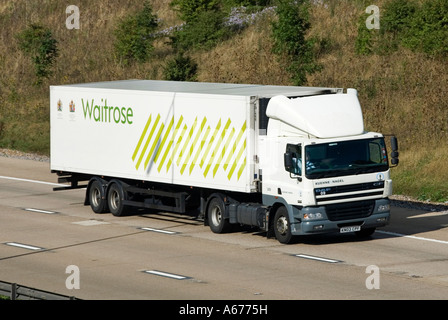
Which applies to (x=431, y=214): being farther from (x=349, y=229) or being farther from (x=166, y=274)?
(x=166, y=274)

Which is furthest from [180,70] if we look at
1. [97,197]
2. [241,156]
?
[241,156]

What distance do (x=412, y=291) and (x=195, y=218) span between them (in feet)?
31.8

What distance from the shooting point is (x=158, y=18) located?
2218 inches

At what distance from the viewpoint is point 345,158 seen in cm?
2336

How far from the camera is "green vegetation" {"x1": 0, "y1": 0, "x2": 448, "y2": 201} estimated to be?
37.9 m

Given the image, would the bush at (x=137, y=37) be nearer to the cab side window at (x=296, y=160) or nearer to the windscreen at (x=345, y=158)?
the windscreen at (x=345, y=158)

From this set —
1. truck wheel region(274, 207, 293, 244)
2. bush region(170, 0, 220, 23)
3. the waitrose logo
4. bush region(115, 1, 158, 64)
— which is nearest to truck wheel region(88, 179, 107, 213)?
the waitrose logo

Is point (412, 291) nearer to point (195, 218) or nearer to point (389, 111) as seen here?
point (195, 218)

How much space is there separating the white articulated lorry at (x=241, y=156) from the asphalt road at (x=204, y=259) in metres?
0.66

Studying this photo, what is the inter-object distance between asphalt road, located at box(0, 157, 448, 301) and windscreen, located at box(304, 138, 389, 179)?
1715 mm

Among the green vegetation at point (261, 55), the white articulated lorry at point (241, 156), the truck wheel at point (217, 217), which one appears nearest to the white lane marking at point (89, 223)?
the white articulated lorry at point (241, 156)

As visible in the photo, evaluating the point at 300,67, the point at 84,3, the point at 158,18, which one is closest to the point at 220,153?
the point at 300,67

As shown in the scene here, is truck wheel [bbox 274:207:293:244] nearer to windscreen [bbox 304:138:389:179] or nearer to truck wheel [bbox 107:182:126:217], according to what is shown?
windscreen [bbox 304:138:389:179]
